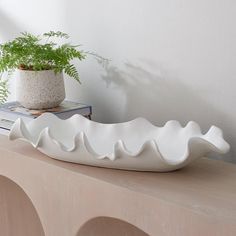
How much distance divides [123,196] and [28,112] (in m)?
0.48

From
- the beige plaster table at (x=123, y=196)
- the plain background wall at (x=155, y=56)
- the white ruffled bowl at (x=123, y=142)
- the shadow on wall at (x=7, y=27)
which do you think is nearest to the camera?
the beige plaster table at (x=123, y=196)

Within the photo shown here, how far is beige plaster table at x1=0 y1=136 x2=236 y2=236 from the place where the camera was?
78cm

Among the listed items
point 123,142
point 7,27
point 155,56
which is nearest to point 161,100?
point 155,56

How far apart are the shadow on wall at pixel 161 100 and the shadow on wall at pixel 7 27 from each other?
1.36 feet

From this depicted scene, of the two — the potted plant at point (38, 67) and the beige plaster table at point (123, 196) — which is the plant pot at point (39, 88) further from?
the beige plaster table at point (123, 196)

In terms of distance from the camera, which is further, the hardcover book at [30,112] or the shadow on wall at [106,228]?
the hardcover book at [30,112]

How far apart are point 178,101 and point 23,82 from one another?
41 centimetres

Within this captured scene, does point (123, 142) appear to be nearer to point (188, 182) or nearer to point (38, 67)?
point (188, 182)

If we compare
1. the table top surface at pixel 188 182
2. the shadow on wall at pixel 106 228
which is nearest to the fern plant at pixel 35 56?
the table top surface at pixel 188 182

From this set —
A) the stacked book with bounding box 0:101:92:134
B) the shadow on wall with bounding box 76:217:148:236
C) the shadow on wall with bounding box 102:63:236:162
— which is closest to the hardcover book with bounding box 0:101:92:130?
the stacked book with bounding box 0:101:92:134

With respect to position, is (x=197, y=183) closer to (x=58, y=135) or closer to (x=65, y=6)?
(x=58, y=135)

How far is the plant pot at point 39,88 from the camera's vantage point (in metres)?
1.26

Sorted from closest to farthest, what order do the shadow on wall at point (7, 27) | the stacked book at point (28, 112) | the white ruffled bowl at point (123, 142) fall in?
1. the white ruffled bowl at point (123, 142)
2. the stacked book at point (28, 112)
3. the shadow on wall at point (7, 27)

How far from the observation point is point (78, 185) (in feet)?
3.10
